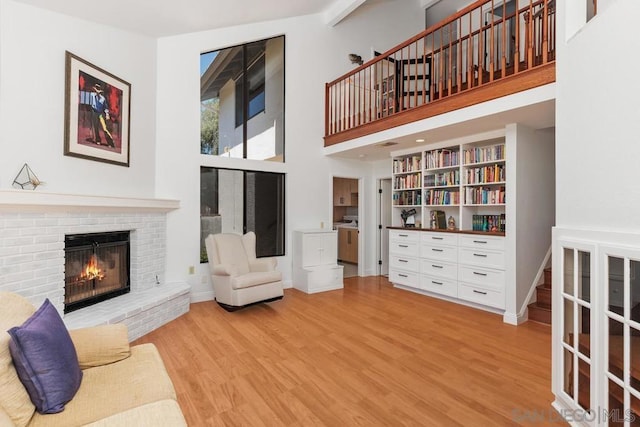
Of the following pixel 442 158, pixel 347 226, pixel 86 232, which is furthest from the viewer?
pixel 347 226

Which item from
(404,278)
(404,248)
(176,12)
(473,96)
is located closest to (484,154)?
(473,96)

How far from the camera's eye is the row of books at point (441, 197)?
4.32 m

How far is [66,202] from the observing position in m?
2.67

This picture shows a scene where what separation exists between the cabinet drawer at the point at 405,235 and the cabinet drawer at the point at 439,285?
1.91 feet

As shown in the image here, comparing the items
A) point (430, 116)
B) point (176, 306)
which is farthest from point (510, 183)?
point (176, 306)

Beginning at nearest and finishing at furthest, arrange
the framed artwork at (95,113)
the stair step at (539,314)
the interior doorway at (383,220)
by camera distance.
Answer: the framed artwork at (95,113), the stair step at (539,314), the interior doorway at (383,220)

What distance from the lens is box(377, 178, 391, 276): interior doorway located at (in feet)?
19.6

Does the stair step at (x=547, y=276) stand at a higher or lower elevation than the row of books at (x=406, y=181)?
lower

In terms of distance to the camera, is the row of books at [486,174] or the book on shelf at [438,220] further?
the book on shelf at [438,220]

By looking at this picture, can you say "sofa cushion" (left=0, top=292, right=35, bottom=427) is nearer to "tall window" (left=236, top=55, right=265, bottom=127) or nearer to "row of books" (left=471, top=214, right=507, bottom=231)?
"tall window" (left=236, top=55, right=265, bottom=127)

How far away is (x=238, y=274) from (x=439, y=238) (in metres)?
2.79

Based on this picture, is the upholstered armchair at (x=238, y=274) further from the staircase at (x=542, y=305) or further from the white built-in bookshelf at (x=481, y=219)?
the staircase at (x=542, y=305)

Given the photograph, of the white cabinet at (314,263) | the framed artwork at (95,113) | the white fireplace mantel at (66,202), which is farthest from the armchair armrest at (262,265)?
the framed artwork at (95,113)

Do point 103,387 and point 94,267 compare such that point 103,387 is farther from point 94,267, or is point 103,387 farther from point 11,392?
point 94,267
